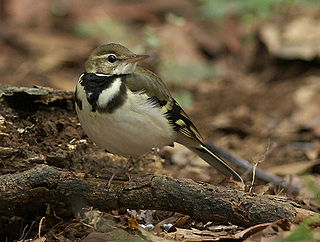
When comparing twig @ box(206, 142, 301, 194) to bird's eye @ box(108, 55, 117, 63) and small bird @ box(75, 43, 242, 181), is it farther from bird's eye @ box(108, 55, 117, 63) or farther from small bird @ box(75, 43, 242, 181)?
bird's eye @ box(108, 55, 117, 63)

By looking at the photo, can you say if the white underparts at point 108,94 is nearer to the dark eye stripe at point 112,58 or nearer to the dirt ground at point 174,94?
the dark eye stripe at point 112,58

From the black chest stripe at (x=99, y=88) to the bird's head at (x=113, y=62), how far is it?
11cm

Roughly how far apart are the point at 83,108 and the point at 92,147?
0.77 meters

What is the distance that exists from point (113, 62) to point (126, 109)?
70 centimetres

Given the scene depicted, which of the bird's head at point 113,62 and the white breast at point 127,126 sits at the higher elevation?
the bird's head at point 113,62

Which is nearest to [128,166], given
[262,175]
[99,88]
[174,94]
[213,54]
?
[99,88]

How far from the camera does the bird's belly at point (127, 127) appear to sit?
4.84 metres

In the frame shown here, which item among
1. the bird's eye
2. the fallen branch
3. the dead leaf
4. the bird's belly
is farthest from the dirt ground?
the bird's eye

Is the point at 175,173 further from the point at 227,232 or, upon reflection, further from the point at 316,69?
the point at 316,69

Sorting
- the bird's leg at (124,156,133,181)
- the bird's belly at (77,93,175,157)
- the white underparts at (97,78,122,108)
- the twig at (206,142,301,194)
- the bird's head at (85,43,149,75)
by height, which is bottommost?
the twig at (206,142,301,194)

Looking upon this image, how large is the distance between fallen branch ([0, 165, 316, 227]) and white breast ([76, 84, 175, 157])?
1.83 feet

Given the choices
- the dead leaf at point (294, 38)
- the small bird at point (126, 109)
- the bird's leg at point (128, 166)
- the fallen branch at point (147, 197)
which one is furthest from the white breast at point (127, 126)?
the dead leaf at point (294, 38)

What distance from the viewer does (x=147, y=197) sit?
4.23 meters

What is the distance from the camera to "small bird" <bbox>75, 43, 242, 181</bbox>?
4.86 metres
